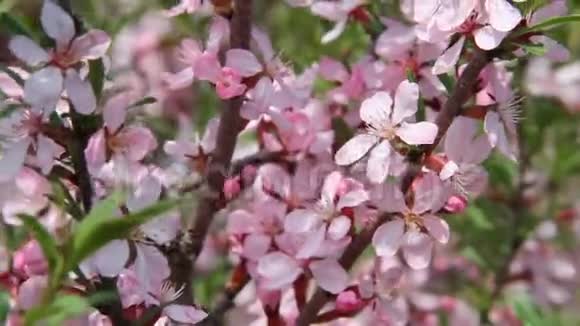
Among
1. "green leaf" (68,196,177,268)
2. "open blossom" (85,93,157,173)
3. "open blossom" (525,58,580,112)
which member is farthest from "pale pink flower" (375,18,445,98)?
"open blossom" (525,58,580,112)

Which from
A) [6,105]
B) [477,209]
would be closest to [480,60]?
[6,105]

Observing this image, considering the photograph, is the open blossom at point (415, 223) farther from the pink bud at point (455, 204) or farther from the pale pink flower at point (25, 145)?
the pale pink flower at point (25, 145)

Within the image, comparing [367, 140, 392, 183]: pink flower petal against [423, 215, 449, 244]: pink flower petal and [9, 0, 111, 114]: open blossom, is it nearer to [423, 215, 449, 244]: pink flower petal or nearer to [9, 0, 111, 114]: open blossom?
[423, 215, 449, 244]: pink flower petal

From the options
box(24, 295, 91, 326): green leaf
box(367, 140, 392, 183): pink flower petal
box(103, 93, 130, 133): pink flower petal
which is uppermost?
box(24, 295, 91, 326): green leaf

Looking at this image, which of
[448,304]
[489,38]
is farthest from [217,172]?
[448,304]

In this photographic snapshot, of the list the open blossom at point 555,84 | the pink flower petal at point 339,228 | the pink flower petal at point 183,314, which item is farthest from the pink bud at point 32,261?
the open blossom at point 555,84

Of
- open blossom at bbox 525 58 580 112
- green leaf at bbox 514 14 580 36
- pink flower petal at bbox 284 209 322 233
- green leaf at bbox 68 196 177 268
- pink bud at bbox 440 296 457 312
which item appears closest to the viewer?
green leaf at bbox 68 196 177 268

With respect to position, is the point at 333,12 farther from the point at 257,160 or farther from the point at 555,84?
the point at 555,84
